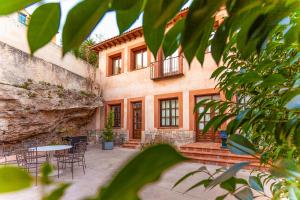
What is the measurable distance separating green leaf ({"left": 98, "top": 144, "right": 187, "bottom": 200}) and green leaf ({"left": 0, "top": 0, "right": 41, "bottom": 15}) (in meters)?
0.22

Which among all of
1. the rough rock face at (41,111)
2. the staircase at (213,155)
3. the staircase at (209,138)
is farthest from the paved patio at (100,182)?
the rough rock face at (41,111)

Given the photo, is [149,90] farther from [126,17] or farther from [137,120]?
[126,17]

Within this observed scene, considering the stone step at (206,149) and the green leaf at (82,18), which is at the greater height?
the green leaf at (82,18)

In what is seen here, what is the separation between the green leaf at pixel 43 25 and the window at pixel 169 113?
8820mm

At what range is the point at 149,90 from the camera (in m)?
9.80

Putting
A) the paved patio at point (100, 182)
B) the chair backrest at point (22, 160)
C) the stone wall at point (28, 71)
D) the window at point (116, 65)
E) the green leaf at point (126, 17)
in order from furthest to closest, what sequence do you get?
the window at point (116, 65), the stone wall at point (28, 71), the chair backrest at point (22, 160), the paved patio at point (100, 182), the green leaf at point (126, 17)

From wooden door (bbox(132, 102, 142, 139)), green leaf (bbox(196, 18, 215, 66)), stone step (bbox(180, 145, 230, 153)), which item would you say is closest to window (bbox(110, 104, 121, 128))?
wooden door (bbox(132, 102, 142, 139))

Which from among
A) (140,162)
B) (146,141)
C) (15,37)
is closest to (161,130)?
(146,141)

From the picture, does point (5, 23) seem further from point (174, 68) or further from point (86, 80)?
point (174, 68)

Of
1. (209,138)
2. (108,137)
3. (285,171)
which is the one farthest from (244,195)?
(108,137)

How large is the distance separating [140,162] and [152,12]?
205mm

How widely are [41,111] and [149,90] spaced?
430cm

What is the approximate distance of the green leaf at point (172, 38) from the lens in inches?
16.5

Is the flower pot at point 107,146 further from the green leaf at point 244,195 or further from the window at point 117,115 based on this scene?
the green leaf at point 244,195
